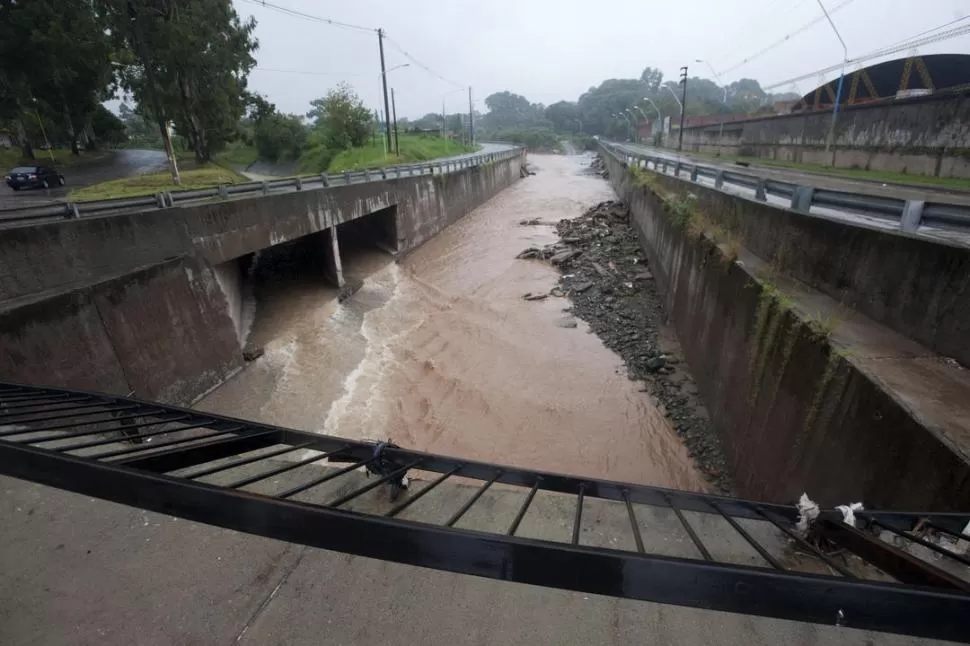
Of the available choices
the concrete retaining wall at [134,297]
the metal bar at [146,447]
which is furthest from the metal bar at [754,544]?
the concrete retaining wall at [134,297]

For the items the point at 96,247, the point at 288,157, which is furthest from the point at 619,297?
the point at 288,157

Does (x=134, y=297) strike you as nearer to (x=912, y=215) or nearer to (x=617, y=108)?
(x=912, y=215)

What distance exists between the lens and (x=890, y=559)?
2453 millimetres

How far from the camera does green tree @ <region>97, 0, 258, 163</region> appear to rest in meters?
28.8

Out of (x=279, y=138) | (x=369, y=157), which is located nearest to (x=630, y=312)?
(x=369, y=157)

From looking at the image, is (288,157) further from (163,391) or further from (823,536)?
(823,536)

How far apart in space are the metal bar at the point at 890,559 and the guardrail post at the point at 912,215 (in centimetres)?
481

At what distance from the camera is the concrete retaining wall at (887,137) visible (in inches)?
824

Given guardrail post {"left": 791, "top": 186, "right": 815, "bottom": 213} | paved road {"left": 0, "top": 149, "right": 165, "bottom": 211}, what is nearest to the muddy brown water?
guardrail post {"left": 791, "top": 186, "right": 815, "bottom": 213}

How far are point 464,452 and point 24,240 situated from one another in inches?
348

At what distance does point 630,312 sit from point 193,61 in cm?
3401

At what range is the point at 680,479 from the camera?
8172mm

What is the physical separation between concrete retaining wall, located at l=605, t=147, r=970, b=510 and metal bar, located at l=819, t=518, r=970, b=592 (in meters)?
1.15

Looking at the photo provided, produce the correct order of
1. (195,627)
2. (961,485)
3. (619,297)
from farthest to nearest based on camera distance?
(619,297) < (961,485) < (195,627)
